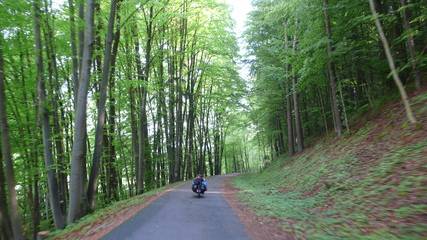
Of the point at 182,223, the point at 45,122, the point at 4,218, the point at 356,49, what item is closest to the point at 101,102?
the point at 45,122

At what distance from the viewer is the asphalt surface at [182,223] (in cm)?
796

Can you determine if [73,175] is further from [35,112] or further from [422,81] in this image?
[422,81]

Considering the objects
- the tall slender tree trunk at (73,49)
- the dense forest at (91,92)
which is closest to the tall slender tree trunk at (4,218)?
the dense forest at (91,92)

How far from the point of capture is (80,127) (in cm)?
1234

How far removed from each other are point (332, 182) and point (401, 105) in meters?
4.25

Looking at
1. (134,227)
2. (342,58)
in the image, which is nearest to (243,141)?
(342,58)

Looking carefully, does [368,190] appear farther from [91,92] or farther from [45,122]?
[91,92]

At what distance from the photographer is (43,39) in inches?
612

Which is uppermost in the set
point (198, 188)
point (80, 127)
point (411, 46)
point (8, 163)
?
point (411, 46)

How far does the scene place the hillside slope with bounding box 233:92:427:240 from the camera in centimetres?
723

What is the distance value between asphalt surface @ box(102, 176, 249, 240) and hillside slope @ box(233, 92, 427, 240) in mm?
1098

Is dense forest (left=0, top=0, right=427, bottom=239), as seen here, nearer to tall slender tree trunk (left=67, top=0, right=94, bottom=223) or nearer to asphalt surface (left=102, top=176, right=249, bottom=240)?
tall slender tree trunk (left=67, top=0, right=94, bottom=223)

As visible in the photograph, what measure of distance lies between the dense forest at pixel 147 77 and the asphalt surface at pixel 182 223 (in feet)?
11.1

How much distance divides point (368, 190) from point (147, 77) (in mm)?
14538
